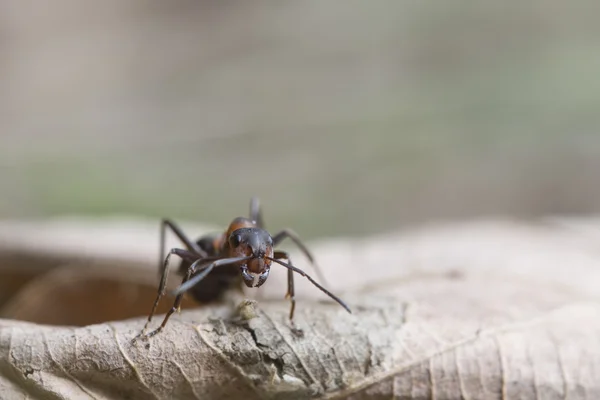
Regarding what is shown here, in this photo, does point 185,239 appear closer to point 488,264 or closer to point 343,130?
point 488,264

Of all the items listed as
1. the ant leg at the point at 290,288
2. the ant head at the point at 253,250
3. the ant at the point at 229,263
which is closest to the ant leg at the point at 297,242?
the ant at the point at 229,263

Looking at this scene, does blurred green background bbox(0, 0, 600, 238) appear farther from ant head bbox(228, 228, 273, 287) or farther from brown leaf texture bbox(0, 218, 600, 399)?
ant head bbox(228, 228, 273, 287)

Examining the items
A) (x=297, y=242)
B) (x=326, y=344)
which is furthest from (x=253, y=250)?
(x=297, y=242)

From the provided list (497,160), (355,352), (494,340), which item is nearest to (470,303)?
(494,340)

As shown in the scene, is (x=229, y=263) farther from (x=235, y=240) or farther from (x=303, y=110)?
(x=303, y=110)

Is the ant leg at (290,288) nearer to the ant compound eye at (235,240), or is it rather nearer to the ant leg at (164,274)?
the ant compound eye at (235,240)
